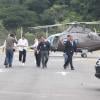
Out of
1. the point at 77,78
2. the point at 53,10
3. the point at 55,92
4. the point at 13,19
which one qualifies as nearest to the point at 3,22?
the point at 13,19

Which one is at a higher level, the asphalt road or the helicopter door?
the helicopter door

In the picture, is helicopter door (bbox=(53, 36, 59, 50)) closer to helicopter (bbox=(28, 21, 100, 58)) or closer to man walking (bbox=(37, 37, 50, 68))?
helicopter (bbox=(28, 21, 100, 58))

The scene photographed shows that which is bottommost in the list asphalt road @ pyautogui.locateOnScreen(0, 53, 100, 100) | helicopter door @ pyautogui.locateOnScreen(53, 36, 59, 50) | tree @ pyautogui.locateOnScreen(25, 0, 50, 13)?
asphalt road @ pyautogui.locateOnScreen(0, 53, 100, 100)

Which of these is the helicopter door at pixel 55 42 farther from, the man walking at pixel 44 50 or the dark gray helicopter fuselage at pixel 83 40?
the man walking at pixel 44 50

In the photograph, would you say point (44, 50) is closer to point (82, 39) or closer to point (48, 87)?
point (48, 87)

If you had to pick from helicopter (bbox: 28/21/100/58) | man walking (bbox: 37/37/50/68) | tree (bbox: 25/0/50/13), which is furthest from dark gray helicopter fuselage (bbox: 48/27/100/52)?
tree (bbox: 25/0/50/13)

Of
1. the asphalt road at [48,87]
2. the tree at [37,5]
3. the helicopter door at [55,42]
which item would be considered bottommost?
the asphalt road at [48,87]

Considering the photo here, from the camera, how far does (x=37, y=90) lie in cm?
2000

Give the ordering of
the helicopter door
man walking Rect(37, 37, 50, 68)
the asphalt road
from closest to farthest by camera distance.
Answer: the asphalt road
man walking Rect(37, 37, 50, 68)
the helicopter door

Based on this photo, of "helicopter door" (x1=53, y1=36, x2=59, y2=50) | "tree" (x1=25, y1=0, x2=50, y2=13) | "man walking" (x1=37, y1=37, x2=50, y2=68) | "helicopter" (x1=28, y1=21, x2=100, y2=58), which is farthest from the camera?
"tree" (x1=25, y1=0, x2=50, y2=13)

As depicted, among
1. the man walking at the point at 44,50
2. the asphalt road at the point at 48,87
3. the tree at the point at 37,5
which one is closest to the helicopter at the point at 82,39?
the man walking at the point at 44,50

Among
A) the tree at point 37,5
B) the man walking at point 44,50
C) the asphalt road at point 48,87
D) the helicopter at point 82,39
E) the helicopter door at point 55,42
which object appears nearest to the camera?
the asphalt road at point 48,87

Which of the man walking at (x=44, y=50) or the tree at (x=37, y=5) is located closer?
the man walking at (x=44, y=50)

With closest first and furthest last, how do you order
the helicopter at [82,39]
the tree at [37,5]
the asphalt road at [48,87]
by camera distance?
the asphalt road at [48,87] → the helicopter at [82,39] → the tree at [37,5]
